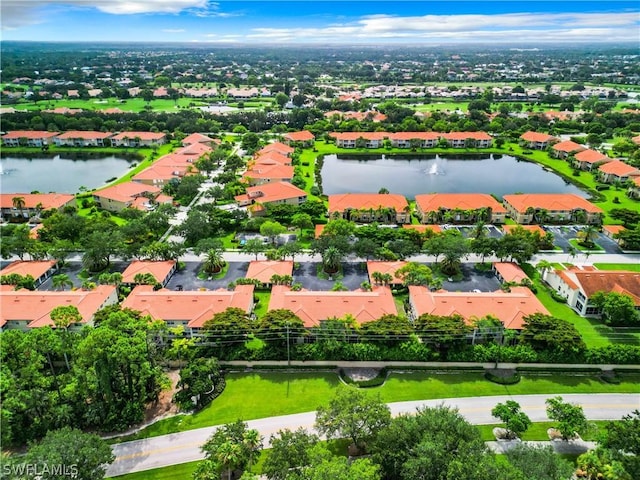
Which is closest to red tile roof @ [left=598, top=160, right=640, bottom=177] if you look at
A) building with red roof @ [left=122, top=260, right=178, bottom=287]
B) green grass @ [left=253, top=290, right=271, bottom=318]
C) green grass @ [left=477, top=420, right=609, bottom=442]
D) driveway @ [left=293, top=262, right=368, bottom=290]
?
driveway @ [left=293, top=262, right=368, bottom=290]

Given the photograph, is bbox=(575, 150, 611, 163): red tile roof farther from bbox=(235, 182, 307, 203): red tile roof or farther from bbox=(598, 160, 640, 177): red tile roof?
bbox=(235, 182, 307, 203): red tile roof

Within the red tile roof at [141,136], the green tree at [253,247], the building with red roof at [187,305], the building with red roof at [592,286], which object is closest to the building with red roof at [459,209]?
the building with red roof at [592,286]

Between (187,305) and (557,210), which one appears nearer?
(187,305)

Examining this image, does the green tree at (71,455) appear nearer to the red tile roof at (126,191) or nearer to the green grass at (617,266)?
the red tile roof at (126,191)

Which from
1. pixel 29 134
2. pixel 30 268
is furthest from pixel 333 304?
pixel 29 134

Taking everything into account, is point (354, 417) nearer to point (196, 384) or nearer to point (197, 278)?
point (196, 384)
